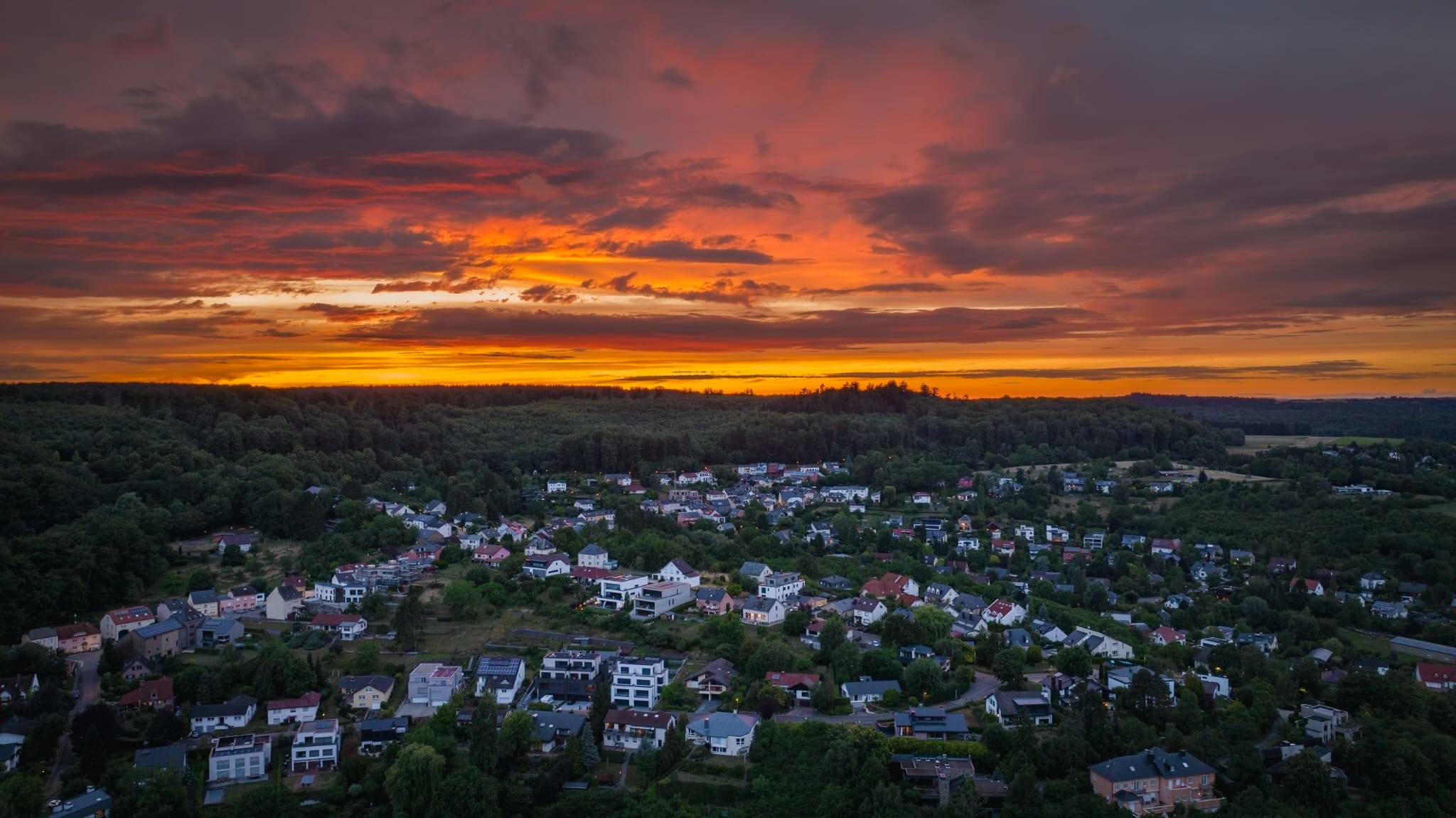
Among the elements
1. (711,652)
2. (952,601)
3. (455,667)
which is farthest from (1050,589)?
(455,667)

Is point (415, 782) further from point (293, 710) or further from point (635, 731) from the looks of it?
point (293, 710)

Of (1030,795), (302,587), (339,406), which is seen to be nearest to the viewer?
(1030,795)

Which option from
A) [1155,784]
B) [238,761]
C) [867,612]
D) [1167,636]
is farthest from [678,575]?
[1155,784]

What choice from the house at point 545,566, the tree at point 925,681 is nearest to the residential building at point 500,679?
the house at point 545,566

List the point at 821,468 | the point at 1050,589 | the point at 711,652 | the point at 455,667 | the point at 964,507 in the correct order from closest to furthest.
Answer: the point at 455,667 → the point at 711,652 → the point at 1050,589 → the point at 964,507 → the point at 821,468

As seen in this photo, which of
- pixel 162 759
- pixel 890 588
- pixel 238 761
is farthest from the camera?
pixel 890 588

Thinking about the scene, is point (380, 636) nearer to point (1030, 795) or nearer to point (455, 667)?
point (455, 667)
